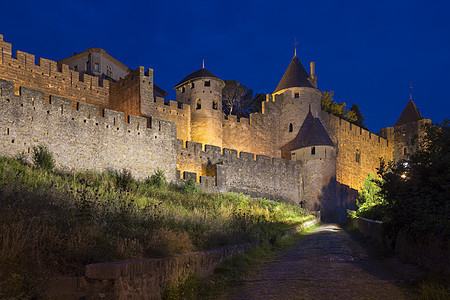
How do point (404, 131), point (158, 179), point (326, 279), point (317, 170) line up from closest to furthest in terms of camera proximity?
1. point (326, 279)
2. point (158, 179)
3. point (317, 170)
4. point (404, 131)

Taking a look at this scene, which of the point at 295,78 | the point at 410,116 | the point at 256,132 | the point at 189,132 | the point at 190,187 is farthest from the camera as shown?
the point at 410,116

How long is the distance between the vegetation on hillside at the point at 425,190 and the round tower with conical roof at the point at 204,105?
66.7 feet

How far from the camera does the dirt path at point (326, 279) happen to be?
21.1ft

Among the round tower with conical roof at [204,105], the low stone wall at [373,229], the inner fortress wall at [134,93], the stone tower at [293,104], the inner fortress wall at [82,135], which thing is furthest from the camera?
the stone tower at [293,104]

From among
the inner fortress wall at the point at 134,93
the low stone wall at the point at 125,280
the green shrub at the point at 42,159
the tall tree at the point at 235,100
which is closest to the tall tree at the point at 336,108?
the tall tree at the point at 235,100

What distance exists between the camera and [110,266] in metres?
5.19

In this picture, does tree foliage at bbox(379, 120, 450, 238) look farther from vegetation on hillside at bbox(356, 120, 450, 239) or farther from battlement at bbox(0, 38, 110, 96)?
battlement at bbox(0, 38, 110, 96)

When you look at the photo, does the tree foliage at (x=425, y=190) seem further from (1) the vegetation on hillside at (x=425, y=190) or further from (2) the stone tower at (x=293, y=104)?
(2) the stone tower at (x=293, y=104)

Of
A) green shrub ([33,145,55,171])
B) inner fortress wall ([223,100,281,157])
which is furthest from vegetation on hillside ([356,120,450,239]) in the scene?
inner fortress wall ([223,100,281,157])

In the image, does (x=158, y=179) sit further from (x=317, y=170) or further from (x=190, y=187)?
(x=317, y=170)

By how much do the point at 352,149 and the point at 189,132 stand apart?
19.8 meters

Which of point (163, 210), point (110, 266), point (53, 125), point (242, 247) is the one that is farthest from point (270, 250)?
point (53, 125)

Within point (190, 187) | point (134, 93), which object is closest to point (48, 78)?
point (134, 93)

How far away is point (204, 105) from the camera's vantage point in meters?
30.3
